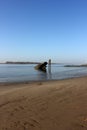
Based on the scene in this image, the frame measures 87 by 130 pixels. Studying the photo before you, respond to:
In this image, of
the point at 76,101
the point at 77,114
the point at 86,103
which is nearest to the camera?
the point at 77,114

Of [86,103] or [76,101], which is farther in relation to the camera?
[76,101]

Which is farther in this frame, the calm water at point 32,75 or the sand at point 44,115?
the calm water at point 32,75

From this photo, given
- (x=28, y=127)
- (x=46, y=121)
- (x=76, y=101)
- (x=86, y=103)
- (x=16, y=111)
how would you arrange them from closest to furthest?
(x=28, y=127) → (x=46, y=121) → (x=16, y=111) → (x=86, y=103) → (x=76, y=101)

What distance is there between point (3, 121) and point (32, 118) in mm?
939

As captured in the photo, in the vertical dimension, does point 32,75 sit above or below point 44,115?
below

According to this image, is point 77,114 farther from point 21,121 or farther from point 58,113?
point 21,121

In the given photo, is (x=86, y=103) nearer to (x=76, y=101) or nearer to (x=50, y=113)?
(x=76, y=101)

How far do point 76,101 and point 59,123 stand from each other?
2.61m

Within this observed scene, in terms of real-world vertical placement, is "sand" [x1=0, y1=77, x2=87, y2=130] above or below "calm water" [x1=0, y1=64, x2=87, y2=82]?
above

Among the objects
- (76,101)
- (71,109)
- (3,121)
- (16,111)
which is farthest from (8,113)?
(76,101)

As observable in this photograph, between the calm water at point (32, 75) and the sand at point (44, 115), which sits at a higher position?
the sand at point (44, 115)

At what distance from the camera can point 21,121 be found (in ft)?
17.5

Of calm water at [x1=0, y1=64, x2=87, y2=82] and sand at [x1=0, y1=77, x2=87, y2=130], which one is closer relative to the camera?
sand at [x1=0, y1=77, x2=87, y2=130]

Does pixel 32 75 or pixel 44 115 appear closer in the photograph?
pixel 44 115
